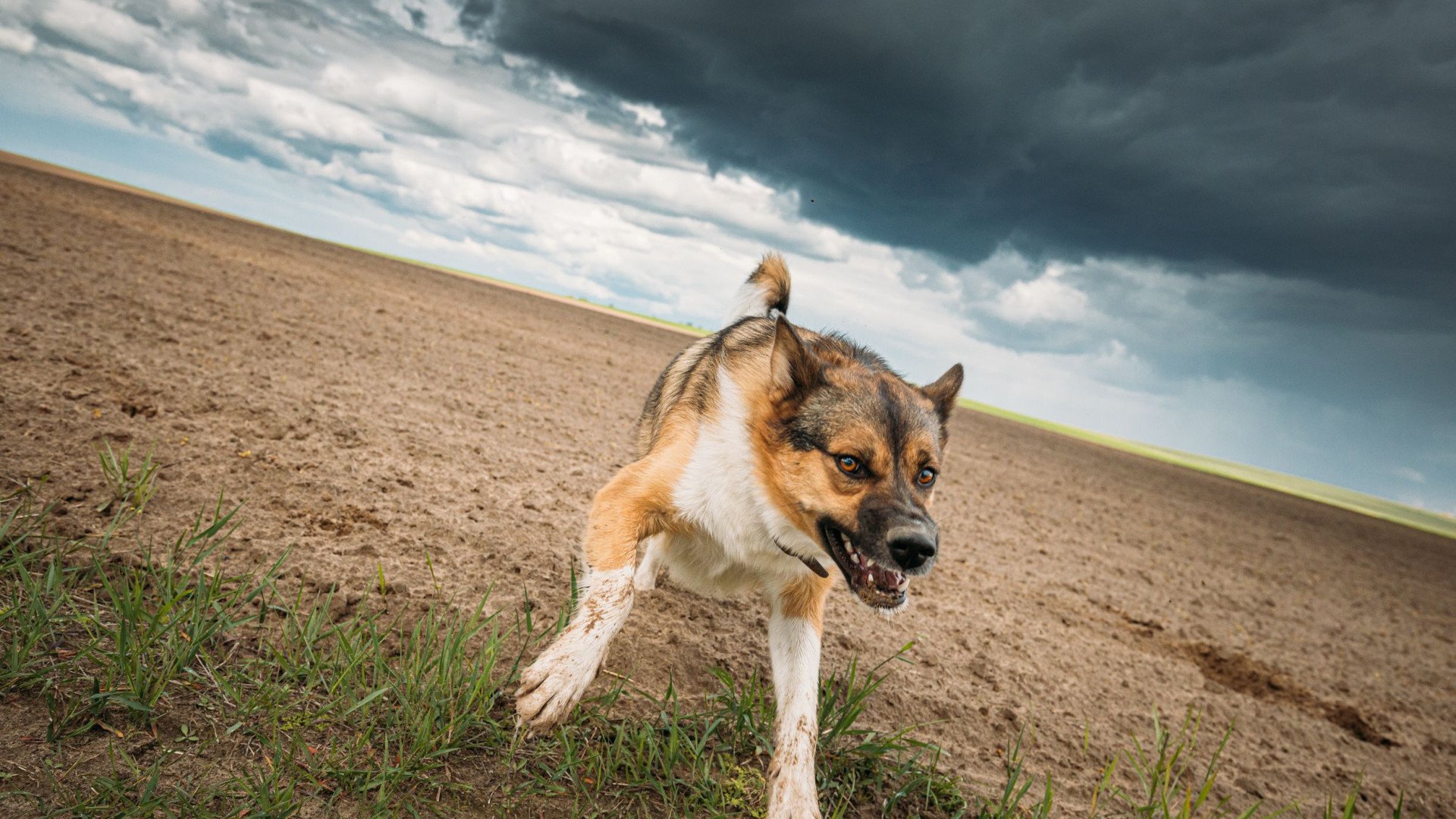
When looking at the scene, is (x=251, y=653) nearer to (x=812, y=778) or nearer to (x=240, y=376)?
(x=812, y=778)

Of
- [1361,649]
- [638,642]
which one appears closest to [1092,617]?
[1361,649]

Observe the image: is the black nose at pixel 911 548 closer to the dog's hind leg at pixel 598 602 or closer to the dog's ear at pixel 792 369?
the dog's ear at pixel 792 369

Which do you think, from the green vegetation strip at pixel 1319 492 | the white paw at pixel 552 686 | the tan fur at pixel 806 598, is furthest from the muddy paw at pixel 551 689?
the green vegetation strip at pixel 1319 492

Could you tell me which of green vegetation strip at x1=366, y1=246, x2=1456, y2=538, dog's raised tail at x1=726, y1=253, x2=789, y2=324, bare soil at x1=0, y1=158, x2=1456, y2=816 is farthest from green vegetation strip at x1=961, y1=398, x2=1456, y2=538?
dog's raised tail at x1=726, y1=253, x2=789, y2=324

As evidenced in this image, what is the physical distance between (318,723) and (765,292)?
3497mm

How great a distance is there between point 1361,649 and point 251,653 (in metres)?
10.2

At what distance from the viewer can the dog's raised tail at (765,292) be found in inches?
187

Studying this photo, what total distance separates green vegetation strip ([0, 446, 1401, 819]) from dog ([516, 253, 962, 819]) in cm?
23

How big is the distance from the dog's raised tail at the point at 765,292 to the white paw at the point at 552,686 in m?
2.63

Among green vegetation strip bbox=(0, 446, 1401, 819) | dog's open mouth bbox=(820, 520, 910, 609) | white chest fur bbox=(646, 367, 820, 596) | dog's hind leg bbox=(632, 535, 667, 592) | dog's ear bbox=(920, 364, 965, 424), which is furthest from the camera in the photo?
dog's hind leg bbox=(632, 535, 667, 592)

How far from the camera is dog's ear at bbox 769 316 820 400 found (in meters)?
2.87

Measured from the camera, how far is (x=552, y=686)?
2.38m

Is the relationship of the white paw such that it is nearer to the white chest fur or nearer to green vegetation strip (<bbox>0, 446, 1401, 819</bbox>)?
green vegetation strip (<bbox>0, 446, 1401, 819</bbox>)

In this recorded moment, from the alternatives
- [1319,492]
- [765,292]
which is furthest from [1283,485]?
[765,292]
